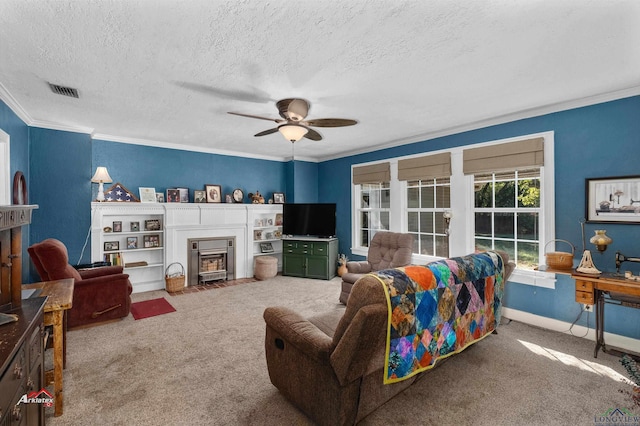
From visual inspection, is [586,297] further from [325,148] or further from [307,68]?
[325,148]

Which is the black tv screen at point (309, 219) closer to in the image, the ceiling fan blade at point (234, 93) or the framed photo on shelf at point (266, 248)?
the framed photo on shelf at point (266, 248)

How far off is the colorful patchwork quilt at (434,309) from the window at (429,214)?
2.00 metres

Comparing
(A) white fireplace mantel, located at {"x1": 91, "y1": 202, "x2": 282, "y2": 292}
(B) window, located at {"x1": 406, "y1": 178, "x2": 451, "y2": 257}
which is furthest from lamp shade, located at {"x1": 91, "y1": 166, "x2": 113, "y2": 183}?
(B) window, located at {"x1": 406, "y1": 178, "x2": 451, "y2": 257}

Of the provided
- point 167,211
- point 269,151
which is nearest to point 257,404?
point 167,211

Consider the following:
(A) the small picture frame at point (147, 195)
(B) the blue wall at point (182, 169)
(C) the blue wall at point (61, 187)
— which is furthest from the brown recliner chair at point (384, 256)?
(C) the blue wall at point (61, 187)

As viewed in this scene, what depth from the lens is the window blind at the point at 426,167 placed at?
448cm

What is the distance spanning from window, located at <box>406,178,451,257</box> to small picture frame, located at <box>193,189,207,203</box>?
3801 mm

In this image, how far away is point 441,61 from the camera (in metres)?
2.37

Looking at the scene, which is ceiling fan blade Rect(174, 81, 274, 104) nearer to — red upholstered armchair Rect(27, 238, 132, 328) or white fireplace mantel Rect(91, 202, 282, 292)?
red upholstered armchair Rect(27, 238, 132, 328)

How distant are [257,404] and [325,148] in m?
4.53

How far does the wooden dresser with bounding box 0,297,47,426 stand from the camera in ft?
3.77

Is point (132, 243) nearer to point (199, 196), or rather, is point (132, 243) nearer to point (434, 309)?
point (199, 196)

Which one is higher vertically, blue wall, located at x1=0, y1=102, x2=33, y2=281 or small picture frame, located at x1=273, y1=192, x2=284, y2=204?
blue wall, located at x1=0, y1=102, x2=33, y2=281

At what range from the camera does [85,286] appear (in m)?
3.39
